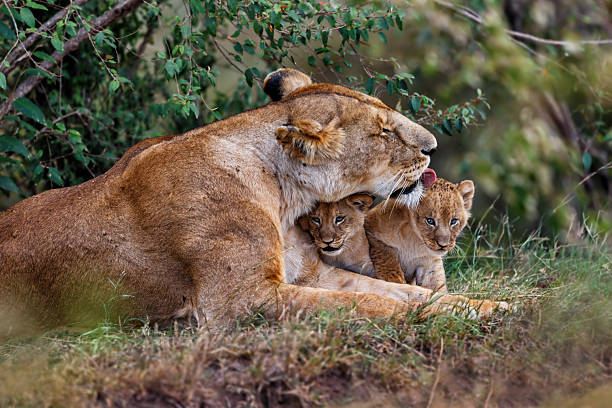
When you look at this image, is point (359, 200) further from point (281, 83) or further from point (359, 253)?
point (281, 83)

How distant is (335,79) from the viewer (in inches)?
219

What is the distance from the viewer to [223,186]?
361 centimetres

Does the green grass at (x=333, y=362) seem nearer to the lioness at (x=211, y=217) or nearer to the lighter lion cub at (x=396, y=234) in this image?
the lioness at (x=211, y=217)

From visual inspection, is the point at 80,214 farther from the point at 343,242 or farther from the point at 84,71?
the point at 84,71

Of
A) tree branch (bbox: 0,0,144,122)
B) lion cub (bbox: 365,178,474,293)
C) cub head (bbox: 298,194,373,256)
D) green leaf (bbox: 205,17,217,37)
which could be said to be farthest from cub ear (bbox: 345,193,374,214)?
tree branch (bbox: 0,0,144,122)

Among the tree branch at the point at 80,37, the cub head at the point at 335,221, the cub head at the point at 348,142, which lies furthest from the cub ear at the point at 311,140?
the tree branch at the point at 80,37

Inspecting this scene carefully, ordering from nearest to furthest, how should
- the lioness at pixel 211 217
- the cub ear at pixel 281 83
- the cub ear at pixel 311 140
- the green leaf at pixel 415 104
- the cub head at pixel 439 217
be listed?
1. the lioness at pixel 211 217
2. the cub ear at pixel 311 140
3. the cub ear at pixel 281 83
4. the cub head at pixel 439 217
5. the green leaf at pixel 415 104

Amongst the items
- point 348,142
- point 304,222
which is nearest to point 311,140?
point 348,142

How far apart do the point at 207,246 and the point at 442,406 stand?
1.33 metres

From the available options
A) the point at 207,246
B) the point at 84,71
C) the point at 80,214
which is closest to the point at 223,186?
the point at 207,246

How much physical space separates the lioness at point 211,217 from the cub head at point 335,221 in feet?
0.47

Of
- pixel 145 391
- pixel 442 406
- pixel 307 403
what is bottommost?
pixel 442 406

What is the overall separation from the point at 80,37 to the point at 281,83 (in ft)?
5.02

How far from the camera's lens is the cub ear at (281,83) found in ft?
14.0
